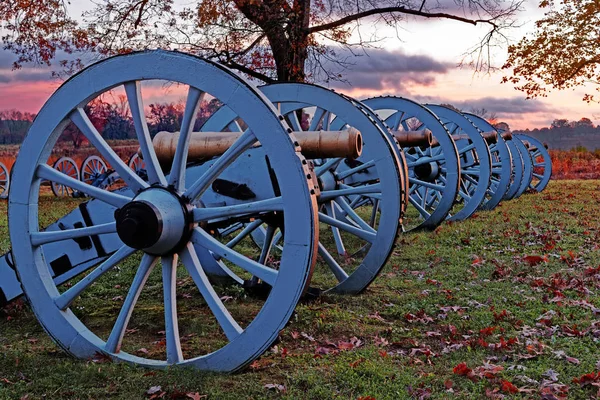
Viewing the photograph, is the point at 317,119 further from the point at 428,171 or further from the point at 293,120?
the point at 428,171

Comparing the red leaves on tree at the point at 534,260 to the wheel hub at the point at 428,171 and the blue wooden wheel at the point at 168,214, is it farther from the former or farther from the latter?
the blue wooden wheel at the point at 168,214

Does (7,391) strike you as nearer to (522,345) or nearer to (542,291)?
(522,345)

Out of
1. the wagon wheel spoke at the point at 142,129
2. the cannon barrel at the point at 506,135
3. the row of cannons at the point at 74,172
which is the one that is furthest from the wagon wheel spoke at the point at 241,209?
the row of cannons at the point at 74,172

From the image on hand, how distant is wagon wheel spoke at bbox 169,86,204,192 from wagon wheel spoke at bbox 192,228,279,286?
1.00 ft

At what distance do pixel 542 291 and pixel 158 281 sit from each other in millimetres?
3828

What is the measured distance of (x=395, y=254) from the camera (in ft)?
28.9

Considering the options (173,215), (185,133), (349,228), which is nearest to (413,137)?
(349,228)

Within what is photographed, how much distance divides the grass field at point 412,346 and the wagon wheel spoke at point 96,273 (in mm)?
372

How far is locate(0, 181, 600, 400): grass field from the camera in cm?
374

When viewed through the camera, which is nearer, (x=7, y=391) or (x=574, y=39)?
(x=7, y=391)

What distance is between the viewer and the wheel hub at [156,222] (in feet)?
12.2

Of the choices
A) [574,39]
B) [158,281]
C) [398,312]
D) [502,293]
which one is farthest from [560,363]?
[574,39]

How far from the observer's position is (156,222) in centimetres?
370

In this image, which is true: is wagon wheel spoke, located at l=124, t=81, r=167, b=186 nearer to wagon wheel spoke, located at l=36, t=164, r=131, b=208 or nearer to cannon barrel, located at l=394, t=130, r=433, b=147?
wagon wheel spoke, located at l=36, t=164, r=131, b=208
